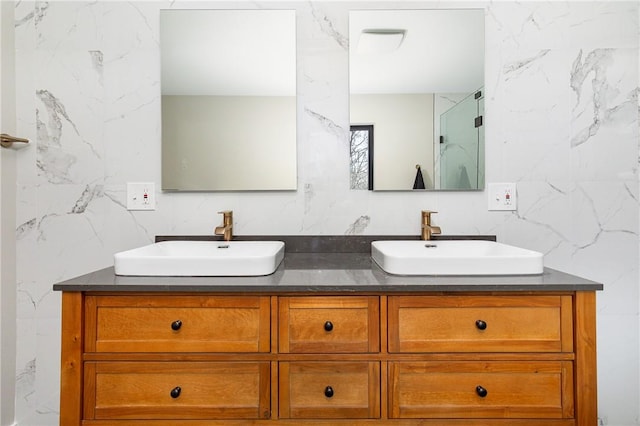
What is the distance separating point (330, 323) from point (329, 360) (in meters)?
0.11

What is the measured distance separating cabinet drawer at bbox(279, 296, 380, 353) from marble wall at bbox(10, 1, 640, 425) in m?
0.73

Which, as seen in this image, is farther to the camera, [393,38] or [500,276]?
[393,38]

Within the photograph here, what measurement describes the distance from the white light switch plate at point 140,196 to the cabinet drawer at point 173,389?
0.76 m

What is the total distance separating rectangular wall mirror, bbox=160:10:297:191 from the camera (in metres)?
1.63

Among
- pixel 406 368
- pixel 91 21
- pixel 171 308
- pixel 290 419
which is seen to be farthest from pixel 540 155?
pixel 91 21

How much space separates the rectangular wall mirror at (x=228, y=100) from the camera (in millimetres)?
1633

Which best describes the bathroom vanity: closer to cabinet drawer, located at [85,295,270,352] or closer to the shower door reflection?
cabinet drawer, located at [85,295,270,352]

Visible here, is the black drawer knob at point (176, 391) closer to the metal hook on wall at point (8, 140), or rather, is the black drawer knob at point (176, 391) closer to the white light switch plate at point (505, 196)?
the metal hook on wall at point (8, 140)

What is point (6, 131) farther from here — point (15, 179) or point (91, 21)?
point (91, 21)

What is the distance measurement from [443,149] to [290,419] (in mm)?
1241

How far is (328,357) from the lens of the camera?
1058 millimetres

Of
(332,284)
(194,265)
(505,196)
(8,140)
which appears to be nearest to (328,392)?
(332,284)

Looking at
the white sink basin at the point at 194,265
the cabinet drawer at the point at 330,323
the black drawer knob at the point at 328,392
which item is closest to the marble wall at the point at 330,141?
the white sink basin at the point at 194,265

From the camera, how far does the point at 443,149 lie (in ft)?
5.36
